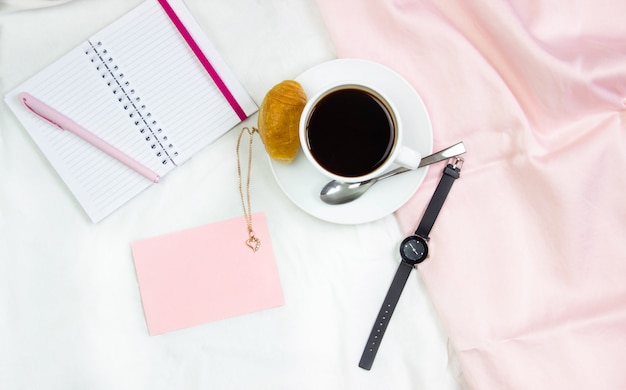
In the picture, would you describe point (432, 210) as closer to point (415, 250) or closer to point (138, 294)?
point (415, 250)

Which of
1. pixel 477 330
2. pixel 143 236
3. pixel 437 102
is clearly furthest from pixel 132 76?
pixel 477 330

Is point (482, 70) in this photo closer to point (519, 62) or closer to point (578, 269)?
point (519, 62)

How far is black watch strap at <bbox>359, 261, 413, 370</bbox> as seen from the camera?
1.84ft

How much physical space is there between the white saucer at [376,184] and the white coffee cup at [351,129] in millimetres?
50

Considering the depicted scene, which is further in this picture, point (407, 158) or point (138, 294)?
point (138, 294)

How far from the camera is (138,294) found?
1.89 ft

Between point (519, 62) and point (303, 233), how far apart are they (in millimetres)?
336

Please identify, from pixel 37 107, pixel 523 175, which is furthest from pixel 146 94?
pixel 523 175

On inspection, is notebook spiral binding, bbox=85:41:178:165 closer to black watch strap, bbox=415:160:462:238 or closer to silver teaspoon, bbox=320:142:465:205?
silver teaspoon, bbox=320:142:465:205

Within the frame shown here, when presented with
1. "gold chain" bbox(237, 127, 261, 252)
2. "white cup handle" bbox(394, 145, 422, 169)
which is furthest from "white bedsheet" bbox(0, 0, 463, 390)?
"white cup handle" bbox(394, 145, 422, 169)

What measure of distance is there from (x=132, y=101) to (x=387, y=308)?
0.41 metres

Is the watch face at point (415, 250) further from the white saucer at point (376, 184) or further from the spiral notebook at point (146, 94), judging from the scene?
the spiral notebook at point (146, 94)

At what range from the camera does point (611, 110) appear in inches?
21.6

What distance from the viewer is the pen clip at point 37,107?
0.55 meters
